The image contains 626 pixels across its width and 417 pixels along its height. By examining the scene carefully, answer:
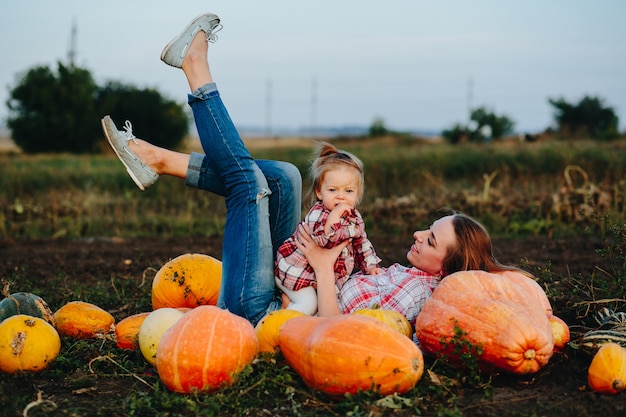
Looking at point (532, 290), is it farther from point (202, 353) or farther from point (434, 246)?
point (202, 353)

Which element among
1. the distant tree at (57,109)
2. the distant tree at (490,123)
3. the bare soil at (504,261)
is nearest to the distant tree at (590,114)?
the distant tree at (490,123)

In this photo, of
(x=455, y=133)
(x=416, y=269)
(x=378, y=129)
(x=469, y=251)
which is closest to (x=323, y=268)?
(x=416, y=269)

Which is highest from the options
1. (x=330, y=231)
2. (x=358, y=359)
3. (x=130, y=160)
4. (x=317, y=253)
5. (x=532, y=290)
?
(x=130, y=160)

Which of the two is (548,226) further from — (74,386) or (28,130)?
(28,130)

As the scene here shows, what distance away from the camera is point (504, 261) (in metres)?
6.41

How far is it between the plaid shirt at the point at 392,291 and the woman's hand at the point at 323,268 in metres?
0.10

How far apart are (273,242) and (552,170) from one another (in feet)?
29.1

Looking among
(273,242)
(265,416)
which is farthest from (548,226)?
(265,416)

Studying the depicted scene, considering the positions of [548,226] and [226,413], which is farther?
[548,226]

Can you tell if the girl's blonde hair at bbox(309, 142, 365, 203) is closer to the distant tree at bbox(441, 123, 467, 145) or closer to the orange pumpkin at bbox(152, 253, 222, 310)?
the orange pumpkin at bbox(152, 253, 222, 310)

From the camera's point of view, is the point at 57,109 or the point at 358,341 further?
the point at 57,109

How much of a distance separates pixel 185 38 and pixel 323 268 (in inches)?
63.9

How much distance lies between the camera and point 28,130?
93.3 feet

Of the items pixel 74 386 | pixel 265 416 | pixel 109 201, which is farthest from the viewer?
pixel 109 201
